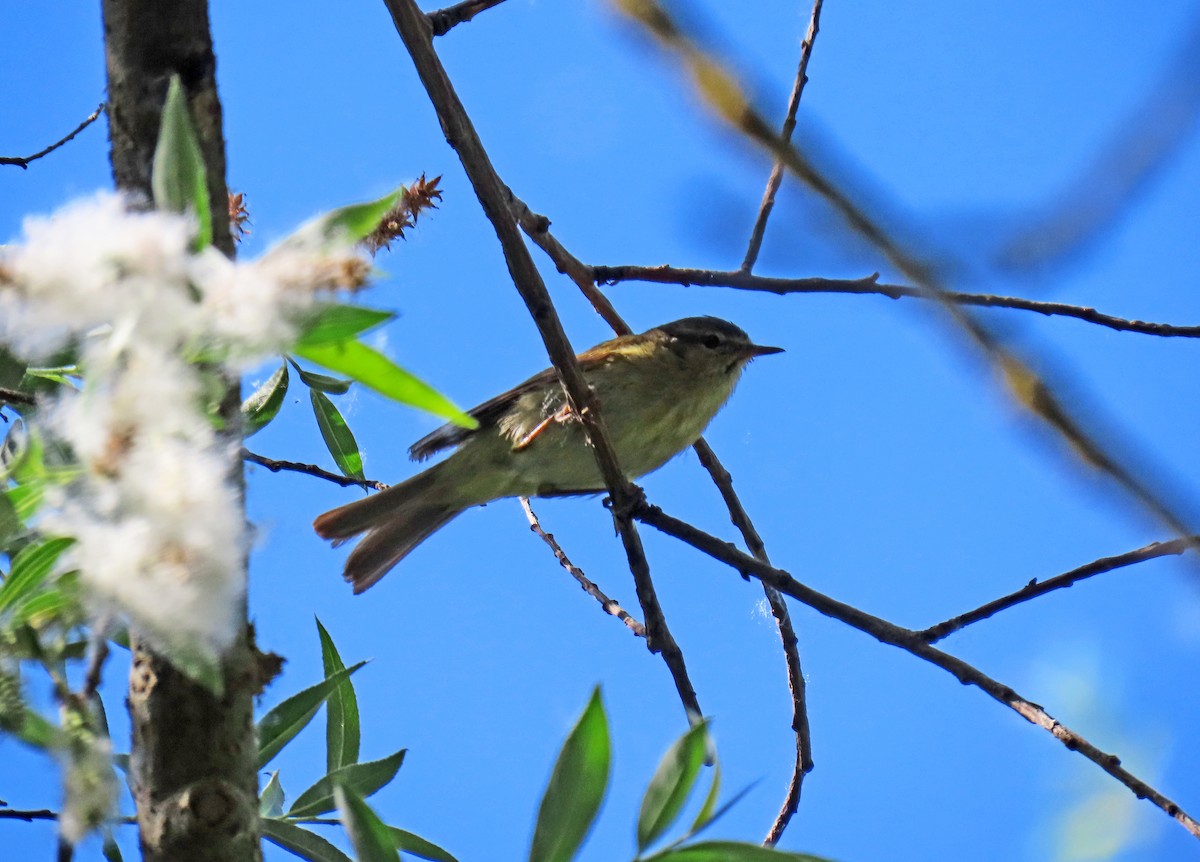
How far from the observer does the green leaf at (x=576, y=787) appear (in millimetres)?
1464

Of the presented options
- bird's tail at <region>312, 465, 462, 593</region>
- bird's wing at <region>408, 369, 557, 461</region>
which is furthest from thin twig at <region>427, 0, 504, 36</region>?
bird's tail at <region>312, 465, 462, 593</region>

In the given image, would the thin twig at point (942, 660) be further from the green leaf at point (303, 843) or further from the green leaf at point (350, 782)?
the green leaf at point (303, 843)

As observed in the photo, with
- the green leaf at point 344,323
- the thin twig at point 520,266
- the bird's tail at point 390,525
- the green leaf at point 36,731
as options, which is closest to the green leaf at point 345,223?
the green leaf at point 344,323

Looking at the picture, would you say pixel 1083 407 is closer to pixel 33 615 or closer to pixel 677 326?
pixel 33 615

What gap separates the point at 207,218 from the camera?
1.17 meters

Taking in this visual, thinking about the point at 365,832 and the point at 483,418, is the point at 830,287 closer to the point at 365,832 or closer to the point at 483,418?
the point at 365,832

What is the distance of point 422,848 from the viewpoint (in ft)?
6.66

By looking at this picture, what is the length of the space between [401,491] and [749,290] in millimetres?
2561

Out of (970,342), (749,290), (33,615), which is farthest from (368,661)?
→ (970,342)

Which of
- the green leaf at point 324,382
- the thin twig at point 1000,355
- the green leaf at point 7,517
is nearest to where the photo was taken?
the thin twig at point 1000,355

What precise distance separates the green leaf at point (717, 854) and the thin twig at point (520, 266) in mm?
1010

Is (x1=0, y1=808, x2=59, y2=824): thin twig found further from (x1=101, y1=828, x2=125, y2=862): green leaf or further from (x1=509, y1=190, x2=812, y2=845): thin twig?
(x1=509, y1=190, x2=812, y2=845): thin twig

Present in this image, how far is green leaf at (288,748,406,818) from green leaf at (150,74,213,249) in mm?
1221

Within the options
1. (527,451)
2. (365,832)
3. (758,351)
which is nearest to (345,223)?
(365,832)
